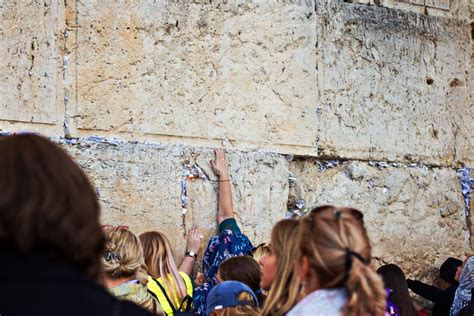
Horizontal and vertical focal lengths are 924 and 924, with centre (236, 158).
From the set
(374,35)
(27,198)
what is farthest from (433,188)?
(27,198)

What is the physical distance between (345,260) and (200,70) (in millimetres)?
2542

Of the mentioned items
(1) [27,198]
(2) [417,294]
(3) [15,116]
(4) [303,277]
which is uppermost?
(3) [15,116]

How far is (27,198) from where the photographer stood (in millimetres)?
1856

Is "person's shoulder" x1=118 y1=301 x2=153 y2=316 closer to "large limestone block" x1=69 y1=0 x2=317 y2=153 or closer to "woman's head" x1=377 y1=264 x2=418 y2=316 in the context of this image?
"large limestone block" x1=69 y1=0 x2=317 y2=153

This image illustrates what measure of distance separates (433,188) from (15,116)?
275cm

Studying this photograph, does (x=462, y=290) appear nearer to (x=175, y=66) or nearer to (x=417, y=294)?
(x=417, y=294)

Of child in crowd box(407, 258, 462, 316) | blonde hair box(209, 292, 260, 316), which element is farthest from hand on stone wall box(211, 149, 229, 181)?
blonde hair box(209, 292, 260, 316)

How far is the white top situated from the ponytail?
0.02 m

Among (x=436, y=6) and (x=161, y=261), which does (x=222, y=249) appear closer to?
(x=161, y=261)

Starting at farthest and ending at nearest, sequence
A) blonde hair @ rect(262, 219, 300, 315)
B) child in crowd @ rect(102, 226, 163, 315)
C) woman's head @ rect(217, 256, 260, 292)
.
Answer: woman's head @ rect(217, 256, 260, 292) < child in crowd @ rect(102, 226, 163, 315) < blonde hair @ rect(262, 219, 300, 315)

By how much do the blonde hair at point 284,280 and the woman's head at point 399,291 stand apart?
218 centimetres

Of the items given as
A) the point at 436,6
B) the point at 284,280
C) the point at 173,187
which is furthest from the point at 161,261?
the point at 436,6

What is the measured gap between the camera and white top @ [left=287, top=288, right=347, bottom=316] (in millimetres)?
2623

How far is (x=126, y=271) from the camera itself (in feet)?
12.8
